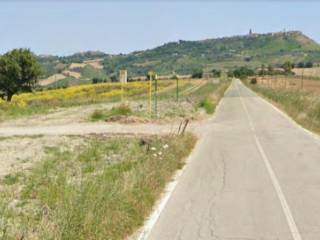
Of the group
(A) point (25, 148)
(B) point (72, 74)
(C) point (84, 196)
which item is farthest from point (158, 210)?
(B) point (72, 74)

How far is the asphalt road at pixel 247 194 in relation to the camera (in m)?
9.13

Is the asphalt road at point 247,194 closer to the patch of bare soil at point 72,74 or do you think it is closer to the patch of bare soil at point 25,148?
the patch of bare soil at point 25,148

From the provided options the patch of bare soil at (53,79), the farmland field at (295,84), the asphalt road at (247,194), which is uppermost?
the asphalt road at (247,194)

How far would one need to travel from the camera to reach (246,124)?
3297 centimetres

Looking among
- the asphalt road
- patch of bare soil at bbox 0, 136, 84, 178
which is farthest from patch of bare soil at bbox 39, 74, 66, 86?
the asphalt road

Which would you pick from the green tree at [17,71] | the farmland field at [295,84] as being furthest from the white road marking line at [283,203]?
the green tree at [17,71]

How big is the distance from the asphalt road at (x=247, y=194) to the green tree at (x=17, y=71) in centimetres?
6285

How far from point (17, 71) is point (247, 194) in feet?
242

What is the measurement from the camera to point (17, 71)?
8238cm

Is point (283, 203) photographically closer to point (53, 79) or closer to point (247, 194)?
point (247, 194)

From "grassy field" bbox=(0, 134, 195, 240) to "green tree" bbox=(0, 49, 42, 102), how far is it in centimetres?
6629

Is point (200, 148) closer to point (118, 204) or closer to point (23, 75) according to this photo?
point (118, 204)

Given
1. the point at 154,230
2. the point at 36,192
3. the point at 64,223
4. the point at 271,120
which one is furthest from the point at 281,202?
the point at 271,120

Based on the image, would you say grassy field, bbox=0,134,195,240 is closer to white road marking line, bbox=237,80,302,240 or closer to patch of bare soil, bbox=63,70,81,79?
white road marking line, bbox=237,80,302,240
